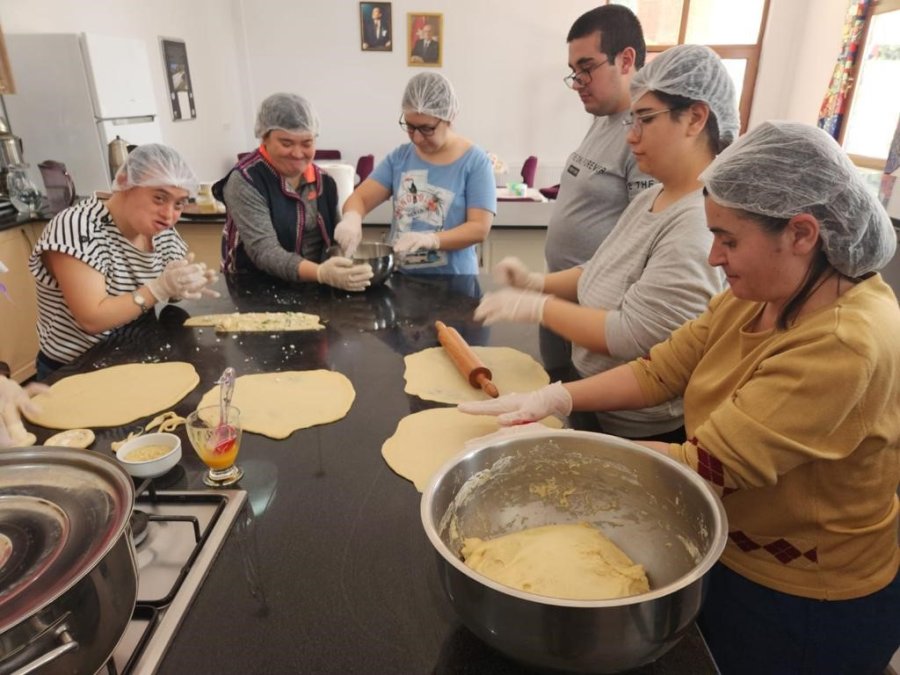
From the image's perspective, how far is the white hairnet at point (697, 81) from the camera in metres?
1.21

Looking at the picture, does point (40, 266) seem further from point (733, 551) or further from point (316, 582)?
point (733, 551)

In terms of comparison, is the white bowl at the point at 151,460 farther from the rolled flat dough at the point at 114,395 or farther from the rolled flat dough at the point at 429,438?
the rolled flat dough at the point at 429,438

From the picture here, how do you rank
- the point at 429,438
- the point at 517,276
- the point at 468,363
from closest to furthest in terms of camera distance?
the point at 429,438 → the point at 468,363 → the point at 517,276

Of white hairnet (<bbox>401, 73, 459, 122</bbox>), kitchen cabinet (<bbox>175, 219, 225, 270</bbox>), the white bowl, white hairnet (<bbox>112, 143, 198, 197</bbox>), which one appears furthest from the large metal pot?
kitchen cabinet (<bbox>175, 219, 225, 270</bbox>)

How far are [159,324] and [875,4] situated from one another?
607 cm

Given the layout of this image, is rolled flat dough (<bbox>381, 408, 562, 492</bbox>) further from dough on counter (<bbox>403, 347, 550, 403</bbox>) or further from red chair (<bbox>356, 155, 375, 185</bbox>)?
red chair (<bbox>356, 155, 375, 185</bbox>)

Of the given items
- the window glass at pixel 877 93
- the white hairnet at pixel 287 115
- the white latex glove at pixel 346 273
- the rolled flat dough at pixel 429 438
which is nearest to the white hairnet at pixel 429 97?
the white hairnet at pixel 287 115

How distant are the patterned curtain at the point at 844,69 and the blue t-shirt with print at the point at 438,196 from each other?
446 cm

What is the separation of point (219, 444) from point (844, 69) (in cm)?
622

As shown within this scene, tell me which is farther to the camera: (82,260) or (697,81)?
(82,260)

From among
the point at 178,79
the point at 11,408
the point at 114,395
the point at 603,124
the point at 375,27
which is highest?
the point at 375,27

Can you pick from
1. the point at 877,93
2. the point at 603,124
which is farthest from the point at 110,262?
the point at 877,93

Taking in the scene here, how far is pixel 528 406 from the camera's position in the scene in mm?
1217

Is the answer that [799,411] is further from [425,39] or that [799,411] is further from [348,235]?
[425,39]
